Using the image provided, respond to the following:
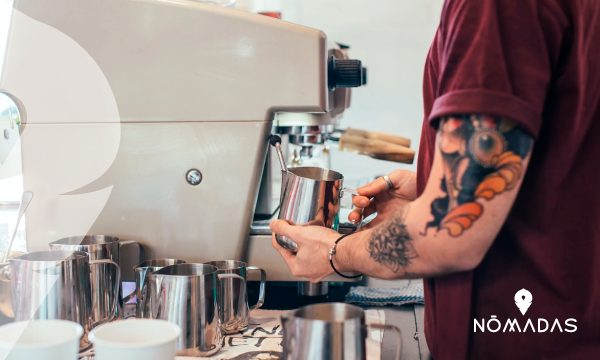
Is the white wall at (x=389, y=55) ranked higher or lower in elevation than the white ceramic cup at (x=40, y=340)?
higher

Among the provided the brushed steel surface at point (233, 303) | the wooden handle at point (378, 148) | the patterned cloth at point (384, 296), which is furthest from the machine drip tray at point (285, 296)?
the wooden handle at point (378, 148)

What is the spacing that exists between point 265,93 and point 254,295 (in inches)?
18.0

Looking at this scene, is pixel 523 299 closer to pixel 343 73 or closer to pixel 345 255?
pixel 345 255

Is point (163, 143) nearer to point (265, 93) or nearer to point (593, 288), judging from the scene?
point (265, 93)

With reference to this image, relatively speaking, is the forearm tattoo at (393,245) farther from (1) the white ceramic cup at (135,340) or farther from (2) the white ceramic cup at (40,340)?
(2) the white ceramic cup at (40,340)

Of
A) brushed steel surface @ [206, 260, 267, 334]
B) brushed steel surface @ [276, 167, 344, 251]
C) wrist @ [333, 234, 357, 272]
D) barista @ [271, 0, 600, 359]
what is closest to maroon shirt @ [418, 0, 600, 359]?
barista @ [271, 0, 600, 359]

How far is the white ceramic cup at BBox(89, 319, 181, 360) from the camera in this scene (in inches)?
30.4

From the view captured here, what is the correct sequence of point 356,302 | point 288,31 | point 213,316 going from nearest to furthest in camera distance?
1. point 213,316
2. point 288,31
3. point 356,302

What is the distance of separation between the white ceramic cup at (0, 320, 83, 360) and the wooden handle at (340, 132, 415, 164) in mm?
1113

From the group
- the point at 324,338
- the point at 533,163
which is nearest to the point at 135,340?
the point at 324,338

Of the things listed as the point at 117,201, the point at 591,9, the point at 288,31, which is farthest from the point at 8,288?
the point at 591,9

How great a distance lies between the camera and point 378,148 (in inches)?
72.7

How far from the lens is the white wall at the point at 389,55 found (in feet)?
11.0

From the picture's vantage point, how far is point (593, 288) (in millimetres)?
905
